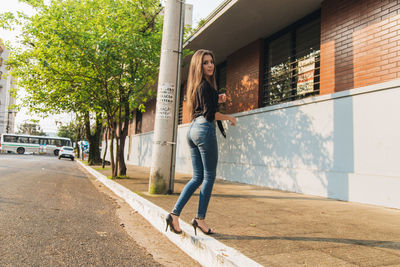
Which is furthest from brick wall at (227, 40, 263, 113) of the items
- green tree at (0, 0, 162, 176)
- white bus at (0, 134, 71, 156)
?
white bus at (0, 134, 71, 156)

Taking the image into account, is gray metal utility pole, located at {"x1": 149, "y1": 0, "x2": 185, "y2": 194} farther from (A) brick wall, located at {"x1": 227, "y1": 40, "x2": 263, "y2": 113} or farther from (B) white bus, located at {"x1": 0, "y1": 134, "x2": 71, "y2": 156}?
(B) white bus, located at {"x1": 0, "y1": 134, "x2": 71, "y2": 156}

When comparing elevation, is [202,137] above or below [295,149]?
below

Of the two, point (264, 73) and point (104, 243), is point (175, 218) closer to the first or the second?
point (104, 243)

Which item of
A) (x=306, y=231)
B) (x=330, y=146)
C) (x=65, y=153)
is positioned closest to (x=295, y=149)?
(x=330, y=146)

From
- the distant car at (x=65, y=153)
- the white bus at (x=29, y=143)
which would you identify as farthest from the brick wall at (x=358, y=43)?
the white bus at (x=29, y=143)

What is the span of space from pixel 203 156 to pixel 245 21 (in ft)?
23.9

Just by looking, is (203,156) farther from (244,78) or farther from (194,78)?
(244,78)

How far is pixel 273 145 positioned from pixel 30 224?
21.3 ft

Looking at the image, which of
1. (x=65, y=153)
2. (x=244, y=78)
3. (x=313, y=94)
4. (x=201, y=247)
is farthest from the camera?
(x=65, y=153)

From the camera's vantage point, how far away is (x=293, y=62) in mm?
8922

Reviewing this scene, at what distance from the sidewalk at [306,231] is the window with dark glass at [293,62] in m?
4.08

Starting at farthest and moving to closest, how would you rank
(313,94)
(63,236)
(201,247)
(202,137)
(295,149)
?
(313,94) < (295,149) < (63,236) < (202,137) < (201,247)

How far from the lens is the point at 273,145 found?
859 centimetres

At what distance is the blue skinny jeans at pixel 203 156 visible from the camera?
304cm
